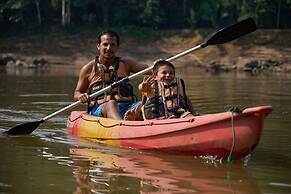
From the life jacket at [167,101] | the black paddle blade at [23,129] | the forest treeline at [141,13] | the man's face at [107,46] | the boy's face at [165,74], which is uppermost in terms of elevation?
the forest treeline at [141,13]

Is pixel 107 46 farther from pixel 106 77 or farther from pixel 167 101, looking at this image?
pixel 167 101

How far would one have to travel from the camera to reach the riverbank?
97.0ft

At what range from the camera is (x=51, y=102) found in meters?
12.1

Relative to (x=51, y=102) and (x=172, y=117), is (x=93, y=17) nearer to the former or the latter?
(x=51, y=102)

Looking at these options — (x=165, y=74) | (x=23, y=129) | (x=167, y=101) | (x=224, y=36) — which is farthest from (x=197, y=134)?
(x=23, y=129)

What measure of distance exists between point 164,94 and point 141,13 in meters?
28.4

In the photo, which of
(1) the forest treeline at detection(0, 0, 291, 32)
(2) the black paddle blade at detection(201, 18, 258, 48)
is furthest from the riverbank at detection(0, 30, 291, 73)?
(2) the black paddle blade at detection(201, 18, 258, 48)

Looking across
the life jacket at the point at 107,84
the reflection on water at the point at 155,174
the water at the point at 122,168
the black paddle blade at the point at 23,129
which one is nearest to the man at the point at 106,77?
the life jacket at the point at 107,84

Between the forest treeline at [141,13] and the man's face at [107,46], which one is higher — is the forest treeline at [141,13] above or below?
above

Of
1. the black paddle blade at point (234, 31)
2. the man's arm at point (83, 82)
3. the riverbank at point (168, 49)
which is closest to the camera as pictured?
the black paddle blade at point (234, 31)

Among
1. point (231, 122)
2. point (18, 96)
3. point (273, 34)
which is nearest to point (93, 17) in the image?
point (273, 34)

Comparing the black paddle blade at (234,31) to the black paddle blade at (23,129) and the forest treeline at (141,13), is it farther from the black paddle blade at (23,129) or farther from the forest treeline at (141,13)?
the forest treeline at (141,13)

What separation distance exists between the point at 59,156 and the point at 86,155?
0.28 meters

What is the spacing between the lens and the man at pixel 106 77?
7633 mm
